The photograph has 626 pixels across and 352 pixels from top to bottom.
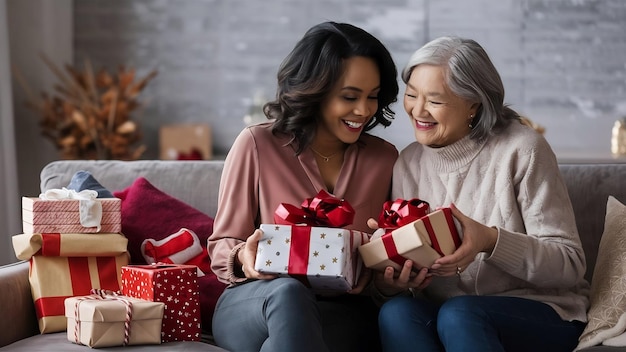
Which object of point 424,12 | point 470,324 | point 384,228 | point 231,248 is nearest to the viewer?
point 470,324

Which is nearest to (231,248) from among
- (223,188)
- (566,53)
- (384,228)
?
(223,188)

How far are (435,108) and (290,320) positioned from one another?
72 centimetres

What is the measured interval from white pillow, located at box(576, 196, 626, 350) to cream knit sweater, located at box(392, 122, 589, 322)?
0.04 meters

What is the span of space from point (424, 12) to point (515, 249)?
9.79 ft

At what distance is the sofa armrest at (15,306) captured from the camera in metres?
2.26

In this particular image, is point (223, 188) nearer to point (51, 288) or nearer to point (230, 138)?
point (51, 288)

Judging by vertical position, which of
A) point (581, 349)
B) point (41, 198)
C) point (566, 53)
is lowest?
point (581, 349)

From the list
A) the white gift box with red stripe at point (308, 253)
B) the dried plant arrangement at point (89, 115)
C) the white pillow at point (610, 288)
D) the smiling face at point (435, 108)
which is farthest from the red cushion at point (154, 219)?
the dried plant arrangement at point (89, 115)

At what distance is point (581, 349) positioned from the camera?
213 centimetres

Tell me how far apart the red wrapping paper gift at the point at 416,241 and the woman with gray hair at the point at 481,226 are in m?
0.02

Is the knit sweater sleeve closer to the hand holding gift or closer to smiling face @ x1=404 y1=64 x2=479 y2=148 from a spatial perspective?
the hand holding gift

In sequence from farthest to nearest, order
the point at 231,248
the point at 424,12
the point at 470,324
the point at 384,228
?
the point at 424,12 → the point at 231,248 → the point at 384,228 → the point at 470,324

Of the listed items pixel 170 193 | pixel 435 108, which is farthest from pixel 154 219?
pixel 435 108

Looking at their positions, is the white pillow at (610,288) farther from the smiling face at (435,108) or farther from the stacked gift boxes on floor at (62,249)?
the stacked gift boxes on floor at (62,249)
